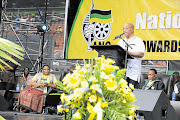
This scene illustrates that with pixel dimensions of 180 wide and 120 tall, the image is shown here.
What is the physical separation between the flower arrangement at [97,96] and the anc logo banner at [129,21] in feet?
15.7

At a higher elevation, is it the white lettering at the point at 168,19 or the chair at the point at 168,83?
the white lettering at the point at 168,19

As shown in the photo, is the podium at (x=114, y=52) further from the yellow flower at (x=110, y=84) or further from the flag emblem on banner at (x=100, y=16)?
the flag emblem on banner at (x=100, y=16)

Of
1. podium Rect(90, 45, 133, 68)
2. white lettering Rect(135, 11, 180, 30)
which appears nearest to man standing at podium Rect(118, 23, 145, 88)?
podium Rect(90, 45, 133, 68)

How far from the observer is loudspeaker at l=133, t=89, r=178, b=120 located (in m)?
2.74

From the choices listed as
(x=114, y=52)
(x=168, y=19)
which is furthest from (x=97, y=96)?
(x=168, y=19)

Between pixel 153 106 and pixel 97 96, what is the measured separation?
137 cm

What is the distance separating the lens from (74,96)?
1.52 meters

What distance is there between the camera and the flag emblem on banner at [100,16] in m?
6.87

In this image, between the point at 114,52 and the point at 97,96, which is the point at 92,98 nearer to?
the point at 97,96

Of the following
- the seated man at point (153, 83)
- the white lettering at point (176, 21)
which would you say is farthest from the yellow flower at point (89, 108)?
the white lettering at point (176, 21)

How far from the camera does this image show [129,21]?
6.66m

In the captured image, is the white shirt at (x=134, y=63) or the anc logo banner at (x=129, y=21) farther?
the anc logo banner at (x=129, y=21)

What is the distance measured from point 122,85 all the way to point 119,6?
538 cm

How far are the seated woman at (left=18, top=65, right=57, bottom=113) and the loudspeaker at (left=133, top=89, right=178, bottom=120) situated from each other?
3.48 meters
